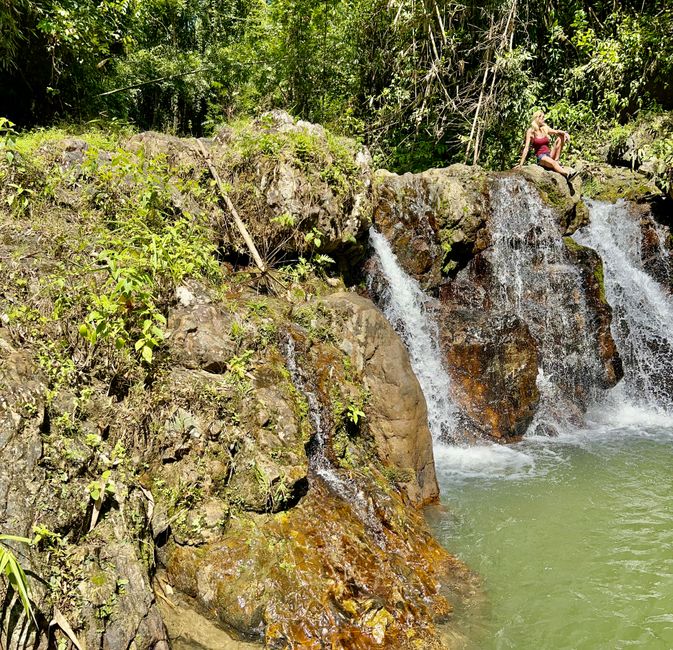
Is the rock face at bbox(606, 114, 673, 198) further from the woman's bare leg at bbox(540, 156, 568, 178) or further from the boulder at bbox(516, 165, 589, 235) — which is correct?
the woman's bare leg at bbox(540, 156, 568, 178)

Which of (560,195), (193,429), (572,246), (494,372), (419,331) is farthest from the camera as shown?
(560,195)

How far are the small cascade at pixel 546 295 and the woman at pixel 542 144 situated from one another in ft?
5.11

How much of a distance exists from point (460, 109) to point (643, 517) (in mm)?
11785

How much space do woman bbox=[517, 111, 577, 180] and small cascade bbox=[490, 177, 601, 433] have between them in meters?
1.56

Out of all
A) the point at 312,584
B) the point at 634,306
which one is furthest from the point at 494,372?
the point at 312,584

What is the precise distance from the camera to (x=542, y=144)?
36.6ft

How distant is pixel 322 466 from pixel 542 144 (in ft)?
30.9

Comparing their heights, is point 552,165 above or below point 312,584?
above

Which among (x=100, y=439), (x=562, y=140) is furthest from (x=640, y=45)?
(x=100, y=439)

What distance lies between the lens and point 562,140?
38.7 feet

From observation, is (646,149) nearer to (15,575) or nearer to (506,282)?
(506,282)

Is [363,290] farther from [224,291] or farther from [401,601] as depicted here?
[401,601]

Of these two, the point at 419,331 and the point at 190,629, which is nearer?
the point at 190,629

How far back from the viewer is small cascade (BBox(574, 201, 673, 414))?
358 inches
